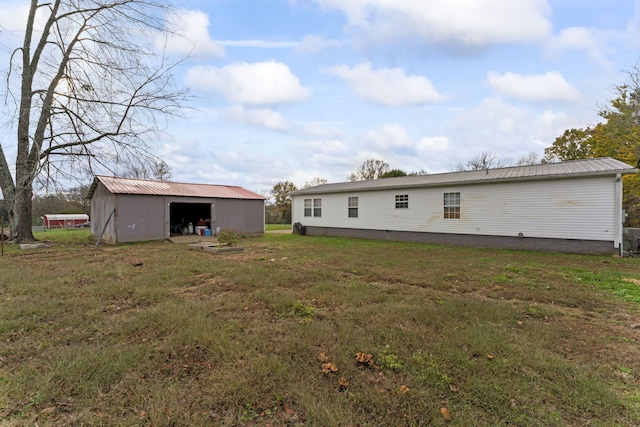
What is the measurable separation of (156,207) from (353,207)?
10.4m

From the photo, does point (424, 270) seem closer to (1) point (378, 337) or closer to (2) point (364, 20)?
(1) point (378, 337)

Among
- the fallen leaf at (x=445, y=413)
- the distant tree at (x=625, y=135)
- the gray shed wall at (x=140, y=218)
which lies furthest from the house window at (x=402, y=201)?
the fallen leaf at (x=445, y=413)

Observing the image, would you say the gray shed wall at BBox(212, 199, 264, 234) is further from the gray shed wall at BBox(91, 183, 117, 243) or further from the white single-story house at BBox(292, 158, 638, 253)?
the white single-story house at BBox(292, 158, 638, 253)

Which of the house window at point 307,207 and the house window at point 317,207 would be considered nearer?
Result: the house window at point 317,207

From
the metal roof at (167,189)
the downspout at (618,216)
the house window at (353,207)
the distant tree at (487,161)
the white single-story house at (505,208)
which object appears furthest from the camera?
the distant tree at (487,161)

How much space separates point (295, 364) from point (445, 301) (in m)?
2.91

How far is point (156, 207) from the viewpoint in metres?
14.7

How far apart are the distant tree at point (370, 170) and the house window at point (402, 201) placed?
2093cm

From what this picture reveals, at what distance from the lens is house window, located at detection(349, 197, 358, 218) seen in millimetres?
16453

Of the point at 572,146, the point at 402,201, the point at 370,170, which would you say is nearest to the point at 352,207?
the point at 402,201

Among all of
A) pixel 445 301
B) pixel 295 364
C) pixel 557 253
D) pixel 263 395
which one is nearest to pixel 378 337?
pixel 295 364

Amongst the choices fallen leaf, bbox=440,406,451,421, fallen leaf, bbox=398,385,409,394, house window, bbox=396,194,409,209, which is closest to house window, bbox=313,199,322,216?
house window, bbox=396,194,409,209

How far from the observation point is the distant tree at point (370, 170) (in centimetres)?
3584

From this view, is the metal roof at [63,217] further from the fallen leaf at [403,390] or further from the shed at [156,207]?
the fallen leaf at [403,390]
